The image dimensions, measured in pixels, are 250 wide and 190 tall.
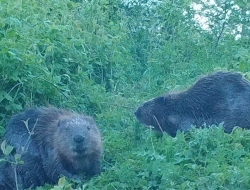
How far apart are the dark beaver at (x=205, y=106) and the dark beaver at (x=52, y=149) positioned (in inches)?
36.6

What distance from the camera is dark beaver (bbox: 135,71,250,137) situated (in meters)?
6.50

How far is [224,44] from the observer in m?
8.91

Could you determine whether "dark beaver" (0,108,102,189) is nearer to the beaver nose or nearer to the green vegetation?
the beaver nose

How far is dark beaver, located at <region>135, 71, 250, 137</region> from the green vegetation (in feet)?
0.69

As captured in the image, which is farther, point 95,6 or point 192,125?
point 95,6

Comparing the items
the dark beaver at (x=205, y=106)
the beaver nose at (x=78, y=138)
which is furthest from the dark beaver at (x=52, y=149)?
the dark beaver at (x=205, y=106)

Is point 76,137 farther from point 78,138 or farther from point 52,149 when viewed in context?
point 52,149

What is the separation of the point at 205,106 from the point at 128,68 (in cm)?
206

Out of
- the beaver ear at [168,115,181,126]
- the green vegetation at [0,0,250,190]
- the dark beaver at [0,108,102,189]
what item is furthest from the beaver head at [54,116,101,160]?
the beaver ear at [168,115,181,126]

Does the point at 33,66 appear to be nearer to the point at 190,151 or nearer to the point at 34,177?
the point at 34,177

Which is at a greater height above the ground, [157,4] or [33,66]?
[157,4]

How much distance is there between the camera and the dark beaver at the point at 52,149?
591cm

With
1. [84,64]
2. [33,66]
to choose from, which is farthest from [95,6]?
[33,66]

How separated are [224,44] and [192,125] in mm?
2818
